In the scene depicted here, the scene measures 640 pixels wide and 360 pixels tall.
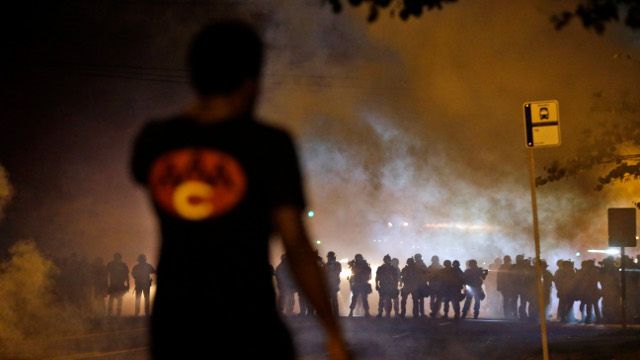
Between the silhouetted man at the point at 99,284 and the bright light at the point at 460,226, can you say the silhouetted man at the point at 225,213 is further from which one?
the bright light at the point at 460,226

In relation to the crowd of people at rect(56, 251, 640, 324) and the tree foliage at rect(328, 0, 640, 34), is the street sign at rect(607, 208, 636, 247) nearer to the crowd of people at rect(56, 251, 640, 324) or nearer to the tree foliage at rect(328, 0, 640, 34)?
the crowd of people at rect(56, 251, 640, 324)

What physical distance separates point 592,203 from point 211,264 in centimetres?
3197

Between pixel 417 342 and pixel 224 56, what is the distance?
1277cm

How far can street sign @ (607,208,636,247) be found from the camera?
17672 millimetres

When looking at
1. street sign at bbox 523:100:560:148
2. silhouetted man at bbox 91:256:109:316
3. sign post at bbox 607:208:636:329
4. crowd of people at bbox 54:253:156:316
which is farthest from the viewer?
silhouetted man at bbox 91:256:109:316

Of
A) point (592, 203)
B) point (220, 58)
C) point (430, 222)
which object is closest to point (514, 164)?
point (592, 203)

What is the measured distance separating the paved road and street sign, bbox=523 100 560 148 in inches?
138

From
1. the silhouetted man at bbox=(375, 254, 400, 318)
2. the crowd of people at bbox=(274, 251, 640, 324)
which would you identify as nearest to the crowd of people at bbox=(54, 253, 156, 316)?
the crowd of people at bbox=(274, 251, 640, 324)

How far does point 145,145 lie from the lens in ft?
8.95

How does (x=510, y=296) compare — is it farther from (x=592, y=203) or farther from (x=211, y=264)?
(x=211, y=264)

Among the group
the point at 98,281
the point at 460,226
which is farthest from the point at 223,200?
the point at 460,226

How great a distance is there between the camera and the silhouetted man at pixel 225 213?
249cm

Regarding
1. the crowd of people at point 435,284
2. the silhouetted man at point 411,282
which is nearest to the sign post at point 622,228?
the crowd of people at point 435,284

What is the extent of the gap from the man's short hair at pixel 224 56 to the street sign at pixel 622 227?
16.3m
